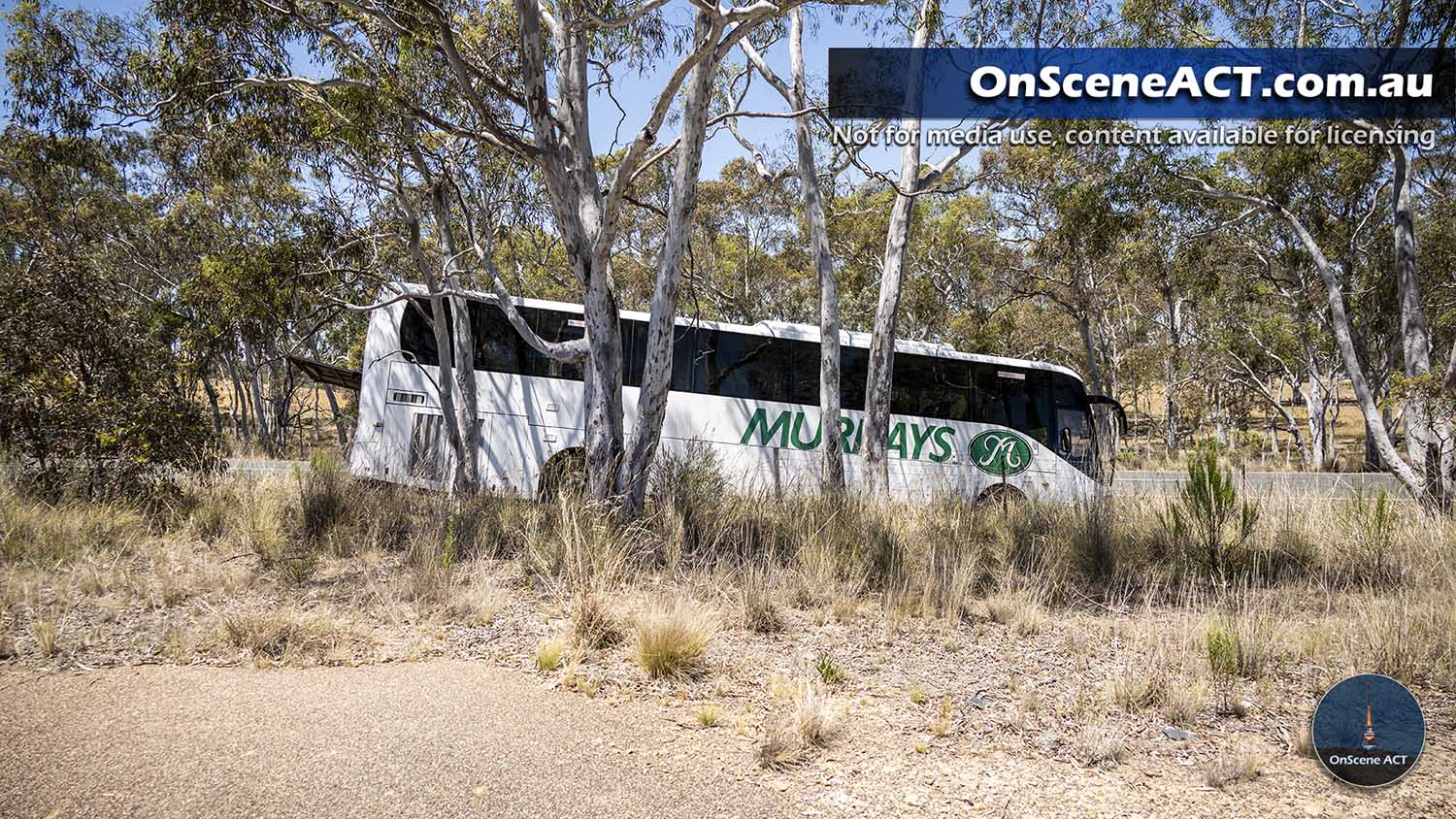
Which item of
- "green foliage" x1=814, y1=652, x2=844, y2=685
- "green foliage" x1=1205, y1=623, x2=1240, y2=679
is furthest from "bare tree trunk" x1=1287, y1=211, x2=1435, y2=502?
"green foliage" x1=814, y1=652, x2=844, y2=685

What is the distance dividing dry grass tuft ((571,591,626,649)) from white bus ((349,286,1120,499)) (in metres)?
4.77

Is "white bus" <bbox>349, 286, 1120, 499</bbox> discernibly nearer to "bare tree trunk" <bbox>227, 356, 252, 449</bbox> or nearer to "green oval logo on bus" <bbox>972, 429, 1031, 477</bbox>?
"green oval logo on bus" <bbox>972, 429, 1031, 477</bbox>

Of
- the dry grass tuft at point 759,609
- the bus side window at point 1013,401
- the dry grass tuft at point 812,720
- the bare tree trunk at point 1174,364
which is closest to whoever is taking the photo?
the dry grass tuft at point 812,720

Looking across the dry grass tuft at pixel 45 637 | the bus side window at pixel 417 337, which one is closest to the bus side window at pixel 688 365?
the bus side window at pixel 417 337

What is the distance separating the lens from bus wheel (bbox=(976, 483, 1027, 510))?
8070mm

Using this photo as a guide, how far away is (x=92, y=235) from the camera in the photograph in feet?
61.7

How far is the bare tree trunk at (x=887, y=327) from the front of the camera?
9.52m

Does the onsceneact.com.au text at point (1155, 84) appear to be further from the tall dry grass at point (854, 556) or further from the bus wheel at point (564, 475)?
the bus wheel at point (564, 475)

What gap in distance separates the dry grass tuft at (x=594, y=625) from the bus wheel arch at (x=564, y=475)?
1894 mm

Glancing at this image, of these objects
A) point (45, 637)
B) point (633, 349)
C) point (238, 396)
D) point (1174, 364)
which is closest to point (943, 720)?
point (45, 637)

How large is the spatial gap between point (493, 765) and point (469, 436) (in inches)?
A: 290

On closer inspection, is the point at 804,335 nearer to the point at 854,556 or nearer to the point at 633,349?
the point at 633,349

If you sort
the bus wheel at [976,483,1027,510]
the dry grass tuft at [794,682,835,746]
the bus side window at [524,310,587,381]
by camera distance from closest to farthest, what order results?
the dry grass tuft at [794,682,835,746] < the bus wheel at [976,483,1027,510] < the bus side window at [524,310,587,381]

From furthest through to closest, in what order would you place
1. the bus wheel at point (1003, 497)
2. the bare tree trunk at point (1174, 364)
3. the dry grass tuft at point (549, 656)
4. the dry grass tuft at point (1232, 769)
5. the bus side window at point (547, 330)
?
the bare tree trunk at point (1174, 364)
the bus side window at point (547, 330)
the bus wheel at point (1003, 497)
the dry grass tuft at point (549, 656)
the dry grass tuft at point (1232, 769)
